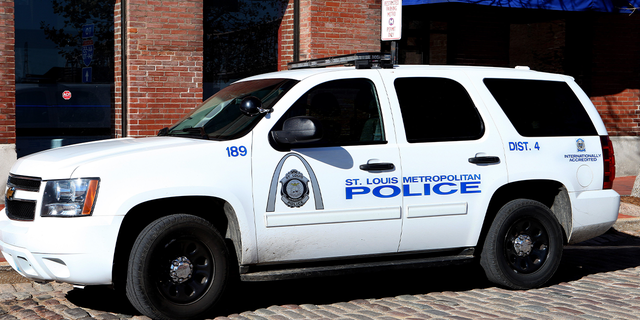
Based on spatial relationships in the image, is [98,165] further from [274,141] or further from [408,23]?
[408,23]

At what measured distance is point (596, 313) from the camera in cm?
550

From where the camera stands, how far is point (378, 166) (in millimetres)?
5574

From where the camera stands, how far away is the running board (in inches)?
207

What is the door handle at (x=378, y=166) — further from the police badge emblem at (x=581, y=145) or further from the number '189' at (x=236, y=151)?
the police badge emblem at (x=581, y=145)

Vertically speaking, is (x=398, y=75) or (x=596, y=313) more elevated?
(x=398, y=75)

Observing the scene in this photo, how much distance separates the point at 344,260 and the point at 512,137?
1.86 metres

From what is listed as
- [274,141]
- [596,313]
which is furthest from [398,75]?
[596,313]

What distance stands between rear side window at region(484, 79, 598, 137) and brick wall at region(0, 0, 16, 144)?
6.92 meters

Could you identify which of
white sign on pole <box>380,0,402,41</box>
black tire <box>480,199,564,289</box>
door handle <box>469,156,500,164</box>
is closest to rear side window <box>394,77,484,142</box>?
door handle <box>469,156,500,164</box>

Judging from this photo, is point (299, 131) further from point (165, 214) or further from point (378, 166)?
point (165, 214)

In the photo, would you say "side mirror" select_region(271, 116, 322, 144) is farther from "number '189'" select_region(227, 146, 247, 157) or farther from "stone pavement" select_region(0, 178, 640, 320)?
"stone pavement" select_region(0, 178, 640, 320)

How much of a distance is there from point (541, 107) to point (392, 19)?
2.52 meters

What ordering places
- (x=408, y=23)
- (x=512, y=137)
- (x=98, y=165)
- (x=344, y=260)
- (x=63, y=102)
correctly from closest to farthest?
(x=98, y=165) < (x=344, y=260) < (x=512, y=137) < (x=63, y=102) < (x=408, y=23)

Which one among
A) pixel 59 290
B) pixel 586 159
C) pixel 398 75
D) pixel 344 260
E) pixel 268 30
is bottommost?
pixel 59 290
